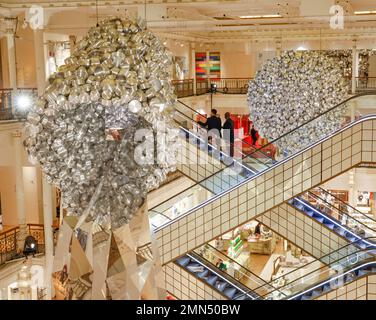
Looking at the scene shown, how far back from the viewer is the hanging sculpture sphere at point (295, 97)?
681cm

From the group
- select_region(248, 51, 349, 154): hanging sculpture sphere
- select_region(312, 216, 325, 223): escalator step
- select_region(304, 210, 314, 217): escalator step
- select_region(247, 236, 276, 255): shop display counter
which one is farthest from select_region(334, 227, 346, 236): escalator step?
select_region(247, 236, 276, 255): shop display counter

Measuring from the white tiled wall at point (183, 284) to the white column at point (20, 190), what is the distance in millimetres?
3384

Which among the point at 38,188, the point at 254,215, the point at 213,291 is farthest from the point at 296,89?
the point at 38,188

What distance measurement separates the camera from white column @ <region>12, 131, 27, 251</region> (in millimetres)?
10719

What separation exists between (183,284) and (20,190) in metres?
3.87

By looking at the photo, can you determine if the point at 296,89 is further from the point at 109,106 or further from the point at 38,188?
the point at 38,188

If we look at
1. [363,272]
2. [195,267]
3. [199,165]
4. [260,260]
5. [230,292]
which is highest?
[199,165]

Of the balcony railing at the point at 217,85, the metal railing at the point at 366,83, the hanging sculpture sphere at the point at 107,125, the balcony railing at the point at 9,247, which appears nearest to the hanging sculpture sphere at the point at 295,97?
the hanging sculpture sphere at the point at 107,125

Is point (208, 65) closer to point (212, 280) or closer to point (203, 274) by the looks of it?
point (203, 274)

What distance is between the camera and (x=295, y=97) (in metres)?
6.94

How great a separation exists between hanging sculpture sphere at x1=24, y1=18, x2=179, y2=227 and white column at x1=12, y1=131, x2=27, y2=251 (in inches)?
334

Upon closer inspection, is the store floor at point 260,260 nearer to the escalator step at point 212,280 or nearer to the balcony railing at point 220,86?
the balcony railing at point 220,86

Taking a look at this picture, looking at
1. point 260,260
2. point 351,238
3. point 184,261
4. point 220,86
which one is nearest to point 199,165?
point 184,261

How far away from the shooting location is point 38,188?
15406 mm
